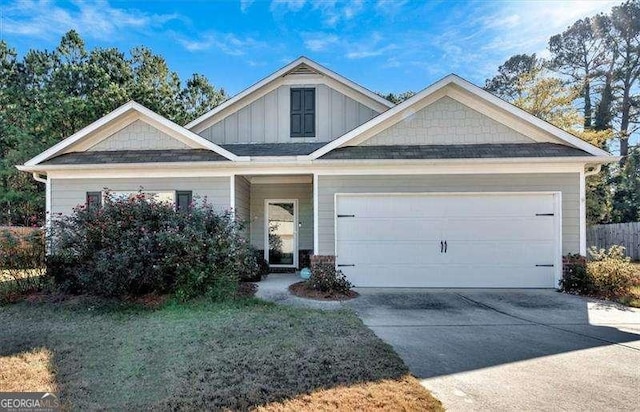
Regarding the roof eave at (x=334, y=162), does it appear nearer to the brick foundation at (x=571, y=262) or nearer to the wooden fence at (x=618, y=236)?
the brick foundation at (x=571, y=262)

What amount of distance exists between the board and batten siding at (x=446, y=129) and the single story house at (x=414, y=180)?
26mm

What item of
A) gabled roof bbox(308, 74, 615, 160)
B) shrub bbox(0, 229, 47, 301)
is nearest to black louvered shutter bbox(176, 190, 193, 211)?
shrub bbox(0, 229, 47, 301)

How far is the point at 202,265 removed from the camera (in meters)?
7.55

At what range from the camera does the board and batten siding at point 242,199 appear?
9.94 metres

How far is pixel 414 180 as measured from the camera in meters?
9.02

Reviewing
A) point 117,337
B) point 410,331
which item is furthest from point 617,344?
point 117,337

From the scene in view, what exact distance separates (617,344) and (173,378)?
577 centimetres

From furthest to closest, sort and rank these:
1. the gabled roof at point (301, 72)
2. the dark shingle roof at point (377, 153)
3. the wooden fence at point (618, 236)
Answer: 1. the wooden fence at point (618, 236)
2. the gabled roof at point (301, 72)
3. the dark shingle roof at point (377, 153)

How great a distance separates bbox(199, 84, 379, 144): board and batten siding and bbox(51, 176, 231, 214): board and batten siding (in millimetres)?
2928

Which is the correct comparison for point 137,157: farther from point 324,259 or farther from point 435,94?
point 435,94

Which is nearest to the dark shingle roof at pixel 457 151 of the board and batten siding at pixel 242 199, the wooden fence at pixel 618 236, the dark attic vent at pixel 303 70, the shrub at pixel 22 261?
the board and batten siding at pixel 242 199

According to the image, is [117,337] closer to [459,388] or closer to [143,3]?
[459,388]

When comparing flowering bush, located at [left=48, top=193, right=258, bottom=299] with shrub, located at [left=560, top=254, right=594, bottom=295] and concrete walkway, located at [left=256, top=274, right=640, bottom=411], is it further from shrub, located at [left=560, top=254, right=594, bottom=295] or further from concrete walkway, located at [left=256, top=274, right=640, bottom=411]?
shrub, located at [left=560, top=254, right=594, bottom=295]

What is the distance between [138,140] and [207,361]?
803cm
